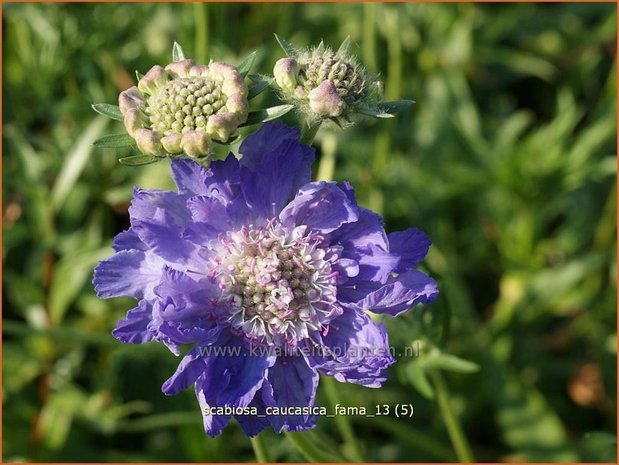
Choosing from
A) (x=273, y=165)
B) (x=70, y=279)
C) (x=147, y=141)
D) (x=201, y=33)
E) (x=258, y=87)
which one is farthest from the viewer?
(x=70, y=279)

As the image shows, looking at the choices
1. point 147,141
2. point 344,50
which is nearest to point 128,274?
point 147,141

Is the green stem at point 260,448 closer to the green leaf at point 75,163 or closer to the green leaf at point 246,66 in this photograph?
the green leaf at point 246,66

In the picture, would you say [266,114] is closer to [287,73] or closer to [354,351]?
[287,73]

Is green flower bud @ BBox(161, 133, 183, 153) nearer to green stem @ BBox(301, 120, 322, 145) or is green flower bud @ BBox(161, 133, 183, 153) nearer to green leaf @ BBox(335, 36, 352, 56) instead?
green stem @ BBox(301, 120, 322, 145)

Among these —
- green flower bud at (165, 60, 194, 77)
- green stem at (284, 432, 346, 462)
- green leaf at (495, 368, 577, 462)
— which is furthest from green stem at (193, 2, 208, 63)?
green leaf at (495, 368, 577, 462)

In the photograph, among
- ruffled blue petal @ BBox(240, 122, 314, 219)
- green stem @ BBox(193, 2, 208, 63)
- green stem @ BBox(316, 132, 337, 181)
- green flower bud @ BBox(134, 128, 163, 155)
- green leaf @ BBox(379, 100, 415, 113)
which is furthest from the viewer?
green stem @ BBox(193, 2, 208, 63)

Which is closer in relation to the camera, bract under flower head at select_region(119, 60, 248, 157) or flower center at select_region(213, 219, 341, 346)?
bract under flower head at select_region(119, 60, 248, 157)
